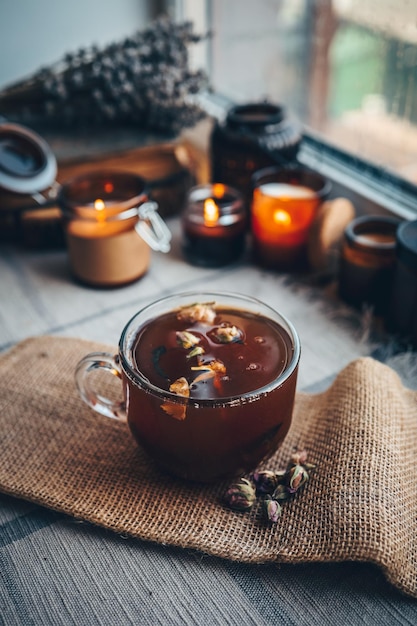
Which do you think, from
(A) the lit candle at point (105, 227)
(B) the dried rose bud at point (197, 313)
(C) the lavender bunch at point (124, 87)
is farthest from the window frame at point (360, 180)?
(B) the dried rose bud at point (197, 313)

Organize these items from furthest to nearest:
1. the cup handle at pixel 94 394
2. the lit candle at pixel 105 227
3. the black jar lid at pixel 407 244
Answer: the lit candle at pixel 105 227, the black jar lid at pixel 407 244, the cup handle at pixel 94 394

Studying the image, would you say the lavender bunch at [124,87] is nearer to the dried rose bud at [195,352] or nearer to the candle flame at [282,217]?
the candle flame at [282,217]

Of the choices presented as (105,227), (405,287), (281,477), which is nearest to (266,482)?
(281,477)

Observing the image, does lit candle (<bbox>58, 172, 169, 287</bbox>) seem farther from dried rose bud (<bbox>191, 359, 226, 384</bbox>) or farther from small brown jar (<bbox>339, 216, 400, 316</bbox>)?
dried rose bud (<bbox>191, 359, 226, 384</bbox>)

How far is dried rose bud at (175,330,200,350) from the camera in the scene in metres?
0.57

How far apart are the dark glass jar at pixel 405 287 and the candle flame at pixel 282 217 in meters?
0.20

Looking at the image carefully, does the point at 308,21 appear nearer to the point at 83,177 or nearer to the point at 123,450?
the point at 83,177

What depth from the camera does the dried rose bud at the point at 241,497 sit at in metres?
0.56

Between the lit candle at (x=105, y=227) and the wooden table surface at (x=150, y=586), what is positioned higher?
the lit candle at (x=105, y=227)

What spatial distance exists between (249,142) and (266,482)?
63cm

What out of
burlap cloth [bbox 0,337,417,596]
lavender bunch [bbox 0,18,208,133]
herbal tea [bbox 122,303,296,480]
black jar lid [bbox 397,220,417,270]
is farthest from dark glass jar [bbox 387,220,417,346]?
lavender bunch [bbox 0,18,208,133]

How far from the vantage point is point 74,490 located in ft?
1.93

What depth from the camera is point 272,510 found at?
1.80 ft

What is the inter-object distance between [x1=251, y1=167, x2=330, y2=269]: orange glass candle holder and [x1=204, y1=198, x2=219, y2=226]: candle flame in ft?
0.19
